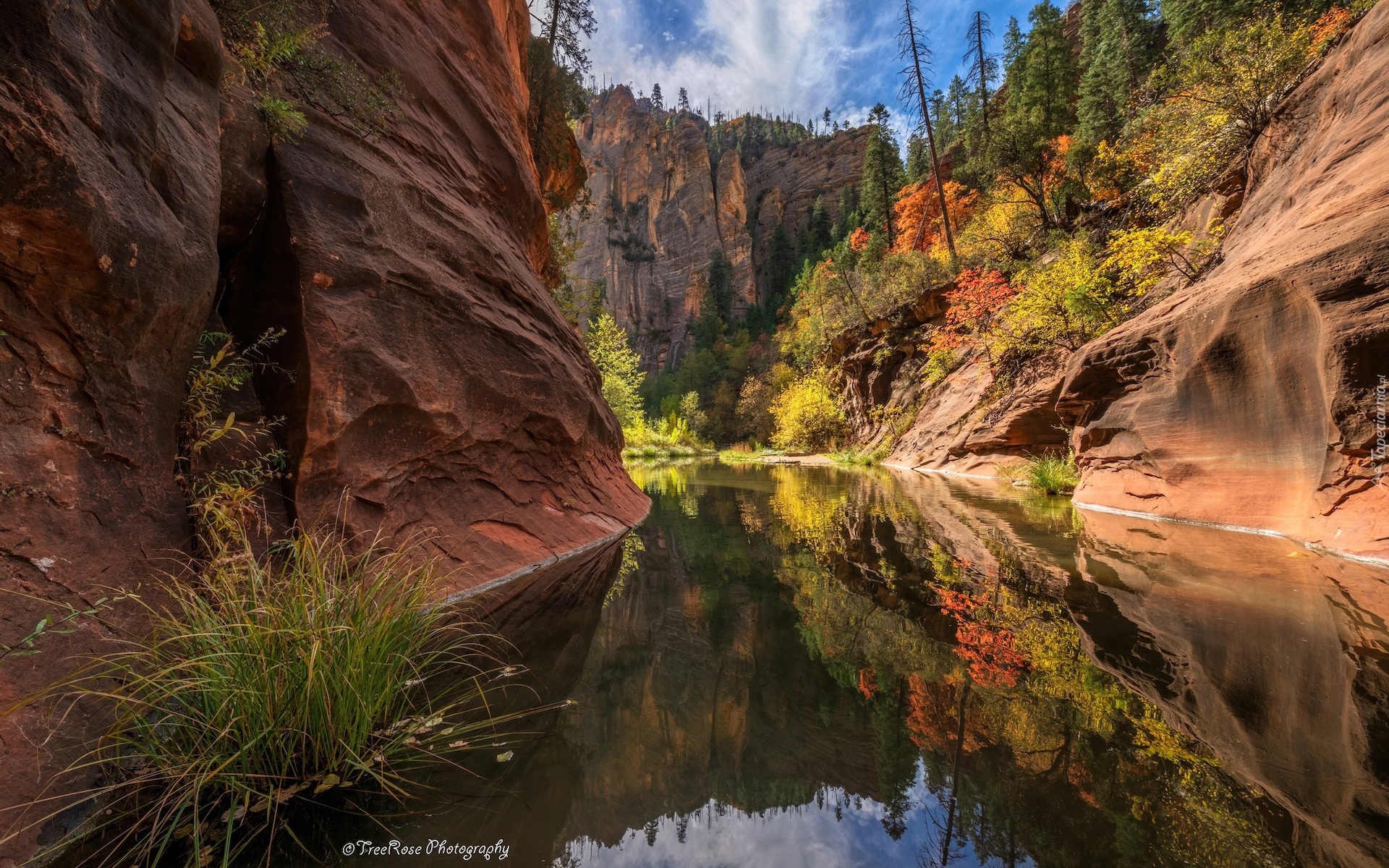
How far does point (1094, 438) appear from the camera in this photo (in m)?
9.96

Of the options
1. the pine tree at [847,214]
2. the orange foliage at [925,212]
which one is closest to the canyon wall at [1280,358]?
the orange foliage at [925,212]

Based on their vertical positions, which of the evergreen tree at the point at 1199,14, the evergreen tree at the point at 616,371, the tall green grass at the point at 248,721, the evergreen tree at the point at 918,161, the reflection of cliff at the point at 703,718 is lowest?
the reflection of cliff at the point at 703,718

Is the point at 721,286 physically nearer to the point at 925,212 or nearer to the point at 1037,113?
the point at 925,212

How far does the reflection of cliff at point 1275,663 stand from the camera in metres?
1.98

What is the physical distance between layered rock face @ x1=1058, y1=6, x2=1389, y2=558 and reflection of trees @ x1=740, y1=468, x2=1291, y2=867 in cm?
377

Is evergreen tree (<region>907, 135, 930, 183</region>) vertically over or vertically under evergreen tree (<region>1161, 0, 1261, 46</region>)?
over

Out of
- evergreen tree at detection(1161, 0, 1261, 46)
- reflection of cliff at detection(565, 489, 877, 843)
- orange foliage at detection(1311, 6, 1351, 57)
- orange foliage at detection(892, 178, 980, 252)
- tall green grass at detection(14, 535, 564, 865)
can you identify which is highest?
evergreen tree at detection(1161, 0, 1261, 46)

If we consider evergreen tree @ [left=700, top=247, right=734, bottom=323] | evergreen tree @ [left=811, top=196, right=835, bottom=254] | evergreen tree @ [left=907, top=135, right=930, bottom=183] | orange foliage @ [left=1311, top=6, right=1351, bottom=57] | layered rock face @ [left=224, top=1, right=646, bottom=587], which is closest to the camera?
layered rock face @ [left=224, top=1, right=646, bottom=587]

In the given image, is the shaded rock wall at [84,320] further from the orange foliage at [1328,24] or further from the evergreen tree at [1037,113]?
the evergreen tree at [1037,113]

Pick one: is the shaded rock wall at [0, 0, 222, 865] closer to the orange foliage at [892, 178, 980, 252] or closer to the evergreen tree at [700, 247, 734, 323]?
the orange foliage at [892, 178, 980, 252]

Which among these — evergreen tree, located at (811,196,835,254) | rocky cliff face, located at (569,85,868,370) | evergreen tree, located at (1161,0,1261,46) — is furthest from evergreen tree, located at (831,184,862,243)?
evergreen tree, located at (1161,0,1261,46)

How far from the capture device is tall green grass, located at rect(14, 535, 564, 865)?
5.67 ft

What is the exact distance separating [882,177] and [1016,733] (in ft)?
132

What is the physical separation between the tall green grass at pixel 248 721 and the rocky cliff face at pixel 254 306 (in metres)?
0.26
